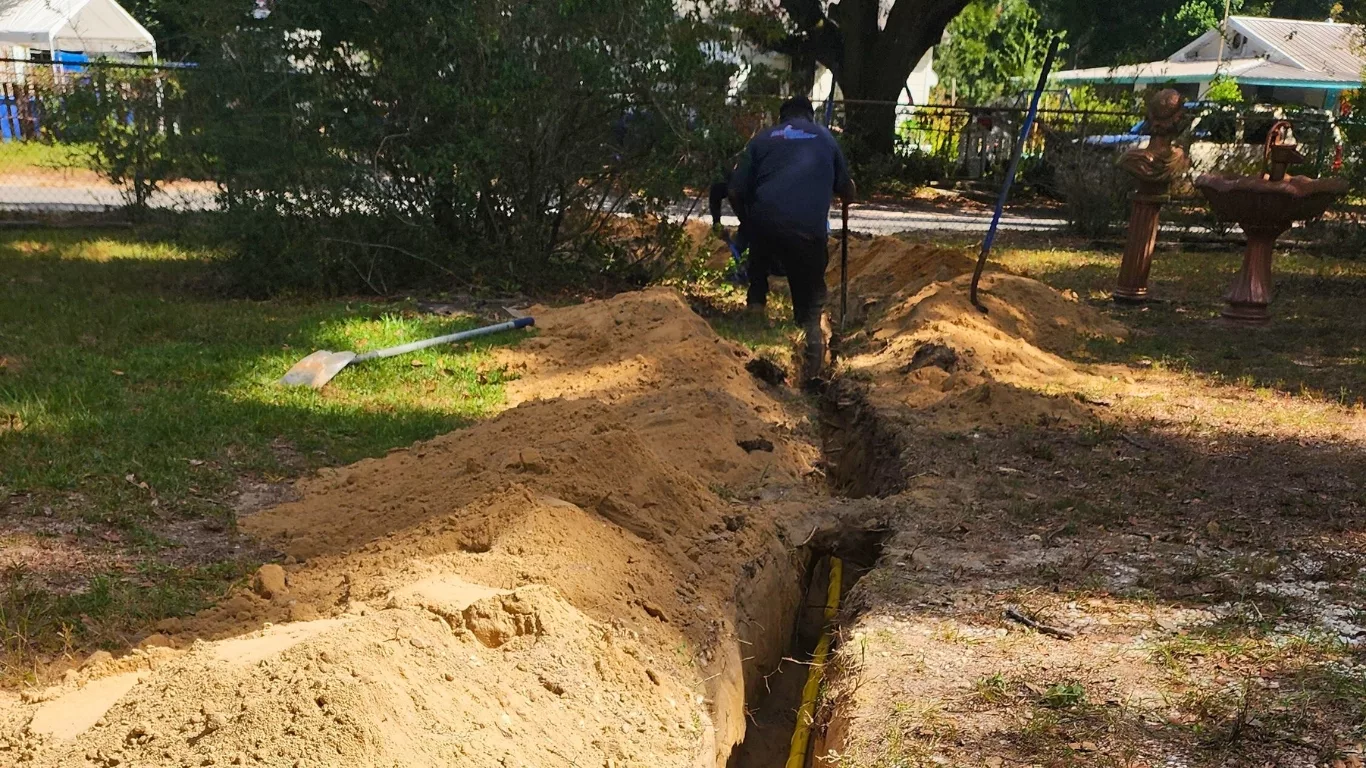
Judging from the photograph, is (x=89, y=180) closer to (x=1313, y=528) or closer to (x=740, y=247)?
(x=740, y=247)

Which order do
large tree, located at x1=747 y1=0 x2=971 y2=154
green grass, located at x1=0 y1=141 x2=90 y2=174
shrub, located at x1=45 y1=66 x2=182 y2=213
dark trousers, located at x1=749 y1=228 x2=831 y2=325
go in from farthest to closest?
large tree, located at x1=747 y1=0 x2=971 y2=154 → green grass, located at x1=0 y1=141 x2=90 y2=174 → shrub, located at x1=45 y1=66 x2=182 y2=213 → dark trousers, located at x1=749 y1=228 x2=831 y2=325

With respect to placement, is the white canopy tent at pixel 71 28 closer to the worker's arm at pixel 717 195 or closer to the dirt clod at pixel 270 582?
the worker's arm at pixel 717 195

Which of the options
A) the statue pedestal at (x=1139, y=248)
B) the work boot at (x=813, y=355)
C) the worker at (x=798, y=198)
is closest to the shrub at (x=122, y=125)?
the worker at (x=798, y=198)

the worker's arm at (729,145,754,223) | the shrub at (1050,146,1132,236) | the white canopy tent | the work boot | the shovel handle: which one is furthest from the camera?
the white canopy tent

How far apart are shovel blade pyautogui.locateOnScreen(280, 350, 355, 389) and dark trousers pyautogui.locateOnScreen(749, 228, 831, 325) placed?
313 cm

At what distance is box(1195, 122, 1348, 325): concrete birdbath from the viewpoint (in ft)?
31.8

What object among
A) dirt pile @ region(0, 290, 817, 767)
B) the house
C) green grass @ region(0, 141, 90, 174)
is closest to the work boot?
dirt pile @ region(0, 290, 817, 767)

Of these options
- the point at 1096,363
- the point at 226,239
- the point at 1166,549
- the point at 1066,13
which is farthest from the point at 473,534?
the point at 1066,13

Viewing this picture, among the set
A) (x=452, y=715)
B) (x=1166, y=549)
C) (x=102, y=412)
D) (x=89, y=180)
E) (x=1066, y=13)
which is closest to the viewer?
(x=452, y=715)

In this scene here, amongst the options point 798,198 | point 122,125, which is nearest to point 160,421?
point 798,198

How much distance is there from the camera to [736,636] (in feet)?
14.7

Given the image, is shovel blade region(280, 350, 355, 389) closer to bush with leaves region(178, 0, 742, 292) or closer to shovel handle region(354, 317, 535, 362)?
shovel handle region(354, 317, 535, 362)

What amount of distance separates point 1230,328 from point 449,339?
259 inches

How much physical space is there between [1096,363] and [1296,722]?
5.60 metres
